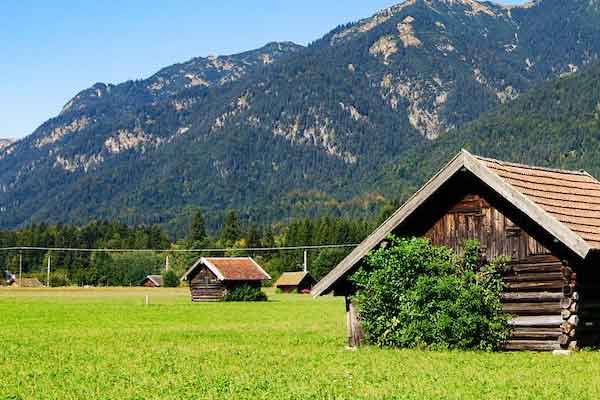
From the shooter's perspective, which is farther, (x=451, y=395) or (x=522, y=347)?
(x=522, y=347)

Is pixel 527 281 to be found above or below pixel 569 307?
above

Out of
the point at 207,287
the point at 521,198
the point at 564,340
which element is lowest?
the point at 207,287

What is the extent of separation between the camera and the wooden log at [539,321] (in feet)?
82.6

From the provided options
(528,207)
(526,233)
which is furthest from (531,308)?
(528,207)

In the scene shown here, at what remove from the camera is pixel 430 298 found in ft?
85.0

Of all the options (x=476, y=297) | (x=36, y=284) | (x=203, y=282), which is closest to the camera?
(x=476, y=297)

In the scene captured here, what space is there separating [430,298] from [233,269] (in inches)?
2686

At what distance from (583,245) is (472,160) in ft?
13.1

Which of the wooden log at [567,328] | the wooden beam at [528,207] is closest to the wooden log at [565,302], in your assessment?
the wooden log at [567,328]

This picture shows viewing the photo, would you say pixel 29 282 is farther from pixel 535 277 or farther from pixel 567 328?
pixel 567 328

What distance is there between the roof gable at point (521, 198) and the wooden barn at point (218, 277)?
2492 inches

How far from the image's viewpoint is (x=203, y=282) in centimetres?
9312

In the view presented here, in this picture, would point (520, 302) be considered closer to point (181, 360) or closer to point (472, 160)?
point (472, 160)

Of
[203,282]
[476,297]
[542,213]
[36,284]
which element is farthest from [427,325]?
[36,284]
